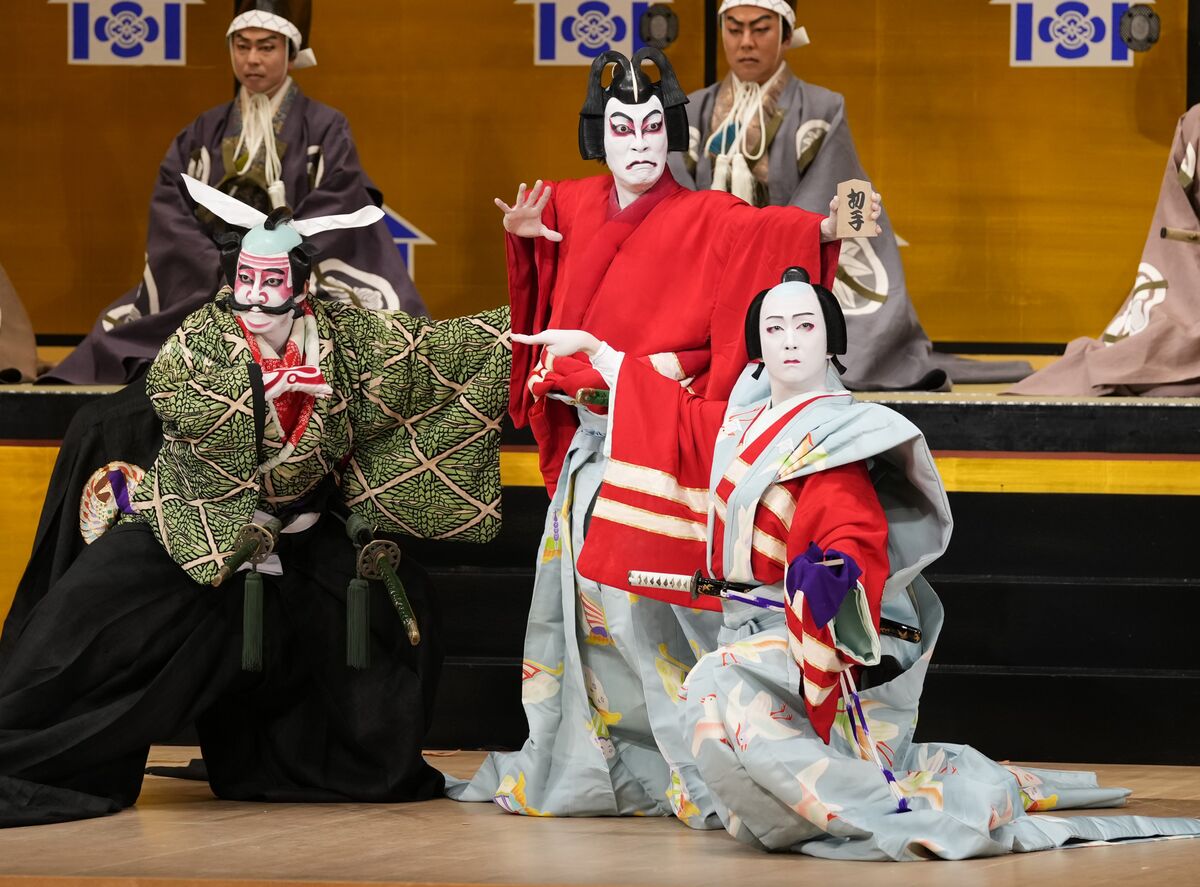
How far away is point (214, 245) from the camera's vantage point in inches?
262

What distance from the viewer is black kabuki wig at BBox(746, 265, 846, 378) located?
418 cm

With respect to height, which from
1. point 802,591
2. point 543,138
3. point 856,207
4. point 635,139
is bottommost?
point 802,591

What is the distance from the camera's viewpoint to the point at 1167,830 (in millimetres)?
4172

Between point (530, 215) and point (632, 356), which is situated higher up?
point (530, 215)

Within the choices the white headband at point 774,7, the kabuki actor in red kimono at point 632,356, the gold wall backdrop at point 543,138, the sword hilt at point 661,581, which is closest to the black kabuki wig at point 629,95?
the kabuki actor in red kimono at point 632,356

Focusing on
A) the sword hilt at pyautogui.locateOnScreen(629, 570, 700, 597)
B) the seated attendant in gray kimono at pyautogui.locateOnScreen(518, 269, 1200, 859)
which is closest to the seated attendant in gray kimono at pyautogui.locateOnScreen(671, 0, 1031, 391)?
the seated attendant in gray kimono at pyautogui.locateOnScreen(518, 269, 1200, 859)

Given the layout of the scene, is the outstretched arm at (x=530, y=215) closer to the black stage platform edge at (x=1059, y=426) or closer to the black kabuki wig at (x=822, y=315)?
the black kabuki wig at (x=822, y=315)

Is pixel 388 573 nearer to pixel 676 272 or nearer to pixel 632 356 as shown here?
pixel 632 356

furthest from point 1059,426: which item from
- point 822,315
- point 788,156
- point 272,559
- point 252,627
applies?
point 252,627

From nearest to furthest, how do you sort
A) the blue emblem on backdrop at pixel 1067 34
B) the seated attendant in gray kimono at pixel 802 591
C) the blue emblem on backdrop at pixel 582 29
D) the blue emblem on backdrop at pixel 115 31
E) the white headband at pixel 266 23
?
the seated attendant in gray kimono at pixel 802 591, the white headband at pixel 266 23, the blue emblem on backdrop at pixel 1067 34, the blue emblem on backdrop at pixel 582 29, the blue emblem on backdrop at pixel 115 31

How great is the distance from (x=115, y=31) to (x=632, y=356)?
4.03 metres

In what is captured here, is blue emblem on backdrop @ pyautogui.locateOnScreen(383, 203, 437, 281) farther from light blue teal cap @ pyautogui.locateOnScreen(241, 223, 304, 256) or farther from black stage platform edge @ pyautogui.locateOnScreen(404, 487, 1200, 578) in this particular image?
light blue teal cap @ pyautogui.locateOnScreen(241, 223, 304, 256)

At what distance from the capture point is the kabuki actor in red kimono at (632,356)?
4508 millimetres

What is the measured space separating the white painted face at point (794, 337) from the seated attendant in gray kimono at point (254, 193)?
259 cm
